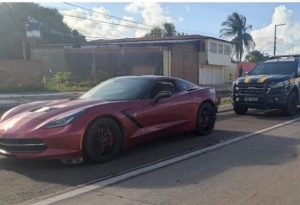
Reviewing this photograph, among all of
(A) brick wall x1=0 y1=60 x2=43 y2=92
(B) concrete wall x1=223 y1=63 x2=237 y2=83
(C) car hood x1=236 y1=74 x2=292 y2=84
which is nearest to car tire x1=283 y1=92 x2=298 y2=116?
(C) car hood x1=236 y1=74 x2=292 y2=84

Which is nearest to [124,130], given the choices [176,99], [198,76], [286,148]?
[176,99]

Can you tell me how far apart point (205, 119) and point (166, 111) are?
1.61m

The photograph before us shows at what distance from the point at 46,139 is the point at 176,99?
120 inches

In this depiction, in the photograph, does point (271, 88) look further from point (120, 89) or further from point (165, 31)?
point (165, 31)

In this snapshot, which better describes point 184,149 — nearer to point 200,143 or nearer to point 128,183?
point 200,143

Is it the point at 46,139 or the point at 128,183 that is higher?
the point at 46,139

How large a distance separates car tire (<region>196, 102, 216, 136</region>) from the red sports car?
0.14 metres

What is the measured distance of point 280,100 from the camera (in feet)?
43.1

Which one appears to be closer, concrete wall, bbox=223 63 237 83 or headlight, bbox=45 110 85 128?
headlight, bbox=45 110 85 128

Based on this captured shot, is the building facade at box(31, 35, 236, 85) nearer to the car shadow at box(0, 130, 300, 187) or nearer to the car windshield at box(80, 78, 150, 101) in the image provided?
the car windshield at box(80, 78, 150, 101)

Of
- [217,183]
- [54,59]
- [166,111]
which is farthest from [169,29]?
[217,183]

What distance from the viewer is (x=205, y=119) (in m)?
9.37

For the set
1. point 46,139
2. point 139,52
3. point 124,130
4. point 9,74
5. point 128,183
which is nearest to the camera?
point 128,183

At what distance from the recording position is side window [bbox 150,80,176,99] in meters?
7.95
